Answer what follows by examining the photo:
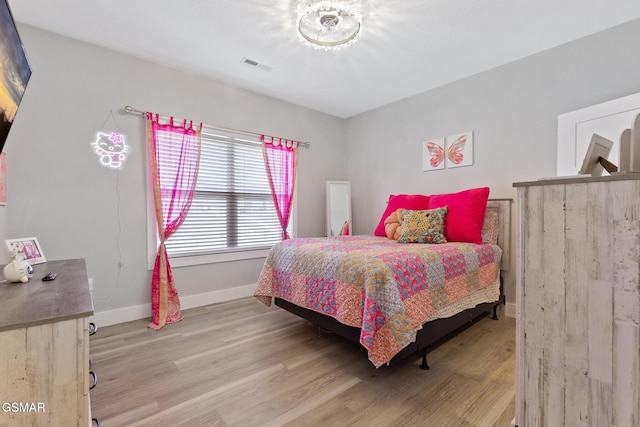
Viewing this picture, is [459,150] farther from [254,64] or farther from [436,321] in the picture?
[254,64]

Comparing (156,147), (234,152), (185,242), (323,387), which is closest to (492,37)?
(234,152)

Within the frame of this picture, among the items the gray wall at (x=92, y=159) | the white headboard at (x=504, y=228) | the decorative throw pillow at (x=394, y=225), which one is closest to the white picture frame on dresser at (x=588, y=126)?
the white headboard at (x=504, y=228)

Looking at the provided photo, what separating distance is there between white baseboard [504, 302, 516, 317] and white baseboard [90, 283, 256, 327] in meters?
2.87

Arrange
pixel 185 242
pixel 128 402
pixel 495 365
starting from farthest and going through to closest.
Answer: pixel 185 242 → pixel 495 365 → pixel 128 402

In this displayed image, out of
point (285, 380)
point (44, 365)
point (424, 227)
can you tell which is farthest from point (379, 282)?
point (44, 365)

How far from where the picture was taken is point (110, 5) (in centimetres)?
204

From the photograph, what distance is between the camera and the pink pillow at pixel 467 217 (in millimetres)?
2633

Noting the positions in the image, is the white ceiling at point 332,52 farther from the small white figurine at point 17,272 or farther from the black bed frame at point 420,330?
the black bed frame at point 420,330

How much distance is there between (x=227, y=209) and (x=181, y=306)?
46.9 inches

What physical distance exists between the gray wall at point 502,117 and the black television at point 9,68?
11.6 feet

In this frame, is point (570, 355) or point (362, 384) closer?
point (570, 355)

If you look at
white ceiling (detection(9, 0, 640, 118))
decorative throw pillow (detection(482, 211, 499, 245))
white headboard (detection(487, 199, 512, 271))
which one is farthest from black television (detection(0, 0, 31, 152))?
white headboard (detection(487, 199, 512, 271))

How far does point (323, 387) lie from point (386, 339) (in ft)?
1.63

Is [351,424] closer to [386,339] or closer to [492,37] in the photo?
[386,339]
